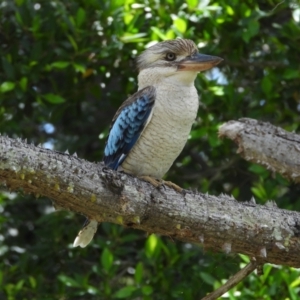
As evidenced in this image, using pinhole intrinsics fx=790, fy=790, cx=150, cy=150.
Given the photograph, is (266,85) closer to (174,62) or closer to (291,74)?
(291,74)

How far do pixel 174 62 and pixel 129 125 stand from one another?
16.2 inches

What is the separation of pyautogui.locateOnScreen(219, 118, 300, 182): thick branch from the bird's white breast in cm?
35

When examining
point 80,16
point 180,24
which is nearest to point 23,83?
point 80,16

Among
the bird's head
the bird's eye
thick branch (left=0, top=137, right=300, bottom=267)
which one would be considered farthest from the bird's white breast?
thick branch (left=0, top=137, right=300, bottom=267)

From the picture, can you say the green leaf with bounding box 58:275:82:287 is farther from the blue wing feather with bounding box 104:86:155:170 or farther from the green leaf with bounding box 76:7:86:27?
the green leaf with bounding box 76:7:86:27

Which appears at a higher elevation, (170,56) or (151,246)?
(170,56)

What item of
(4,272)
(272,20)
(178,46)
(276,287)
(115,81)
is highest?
(178,46)

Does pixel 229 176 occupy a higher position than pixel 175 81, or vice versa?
pixel 175 81

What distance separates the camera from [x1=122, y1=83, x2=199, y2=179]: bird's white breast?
11.4ft

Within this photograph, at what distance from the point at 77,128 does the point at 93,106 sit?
0.18m

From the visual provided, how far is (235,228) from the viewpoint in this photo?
2809mm

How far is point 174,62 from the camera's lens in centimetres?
374

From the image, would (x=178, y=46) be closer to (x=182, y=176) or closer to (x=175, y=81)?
(x=175, y=81)

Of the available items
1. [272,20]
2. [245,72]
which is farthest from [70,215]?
[272,20]
